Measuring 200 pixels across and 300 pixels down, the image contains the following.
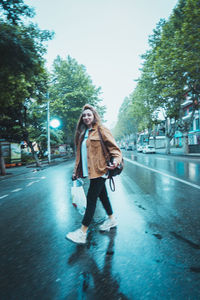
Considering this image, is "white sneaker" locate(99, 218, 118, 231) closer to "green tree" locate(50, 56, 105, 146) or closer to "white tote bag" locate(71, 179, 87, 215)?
"white tote bag" locate(71, 179, 87, 215)

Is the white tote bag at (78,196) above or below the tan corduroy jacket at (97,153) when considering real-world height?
below

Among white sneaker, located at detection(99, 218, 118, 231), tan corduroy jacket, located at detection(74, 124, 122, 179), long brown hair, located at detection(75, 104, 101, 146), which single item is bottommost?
white sneaker, located at detection(99, 218, 118, 231)

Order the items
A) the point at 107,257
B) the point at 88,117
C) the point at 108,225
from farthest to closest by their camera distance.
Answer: the point at 108,225 → the point at 88,117 → the point at 107,257

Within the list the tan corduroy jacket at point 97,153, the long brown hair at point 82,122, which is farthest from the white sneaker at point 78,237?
the long brown hair at point 82,122

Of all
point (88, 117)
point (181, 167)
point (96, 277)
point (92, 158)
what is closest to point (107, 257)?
point (96, 277)

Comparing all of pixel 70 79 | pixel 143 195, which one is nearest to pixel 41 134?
pixel 70 79

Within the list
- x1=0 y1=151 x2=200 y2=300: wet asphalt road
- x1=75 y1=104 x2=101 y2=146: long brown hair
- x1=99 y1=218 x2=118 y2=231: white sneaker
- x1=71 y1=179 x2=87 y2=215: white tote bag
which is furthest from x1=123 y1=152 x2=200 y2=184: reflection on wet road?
x1=75 y1=104 x2=101 y2=146: long brown hair

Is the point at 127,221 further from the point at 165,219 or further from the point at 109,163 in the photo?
the point at 109,163

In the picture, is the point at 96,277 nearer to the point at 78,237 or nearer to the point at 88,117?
the point at 78,237

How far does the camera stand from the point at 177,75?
16172mm

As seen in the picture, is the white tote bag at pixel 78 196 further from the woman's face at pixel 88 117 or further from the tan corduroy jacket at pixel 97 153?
the woman's face at pixel 88 117

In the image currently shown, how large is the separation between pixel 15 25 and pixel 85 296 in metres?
9.21

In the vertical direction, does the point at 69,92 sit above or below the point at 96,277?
above

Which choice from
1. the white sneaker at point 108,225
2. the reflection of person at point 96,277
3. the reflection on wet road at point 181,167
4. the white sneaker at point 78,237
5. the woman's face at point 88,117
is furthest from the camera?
the reflection on wet road at point 181,167
